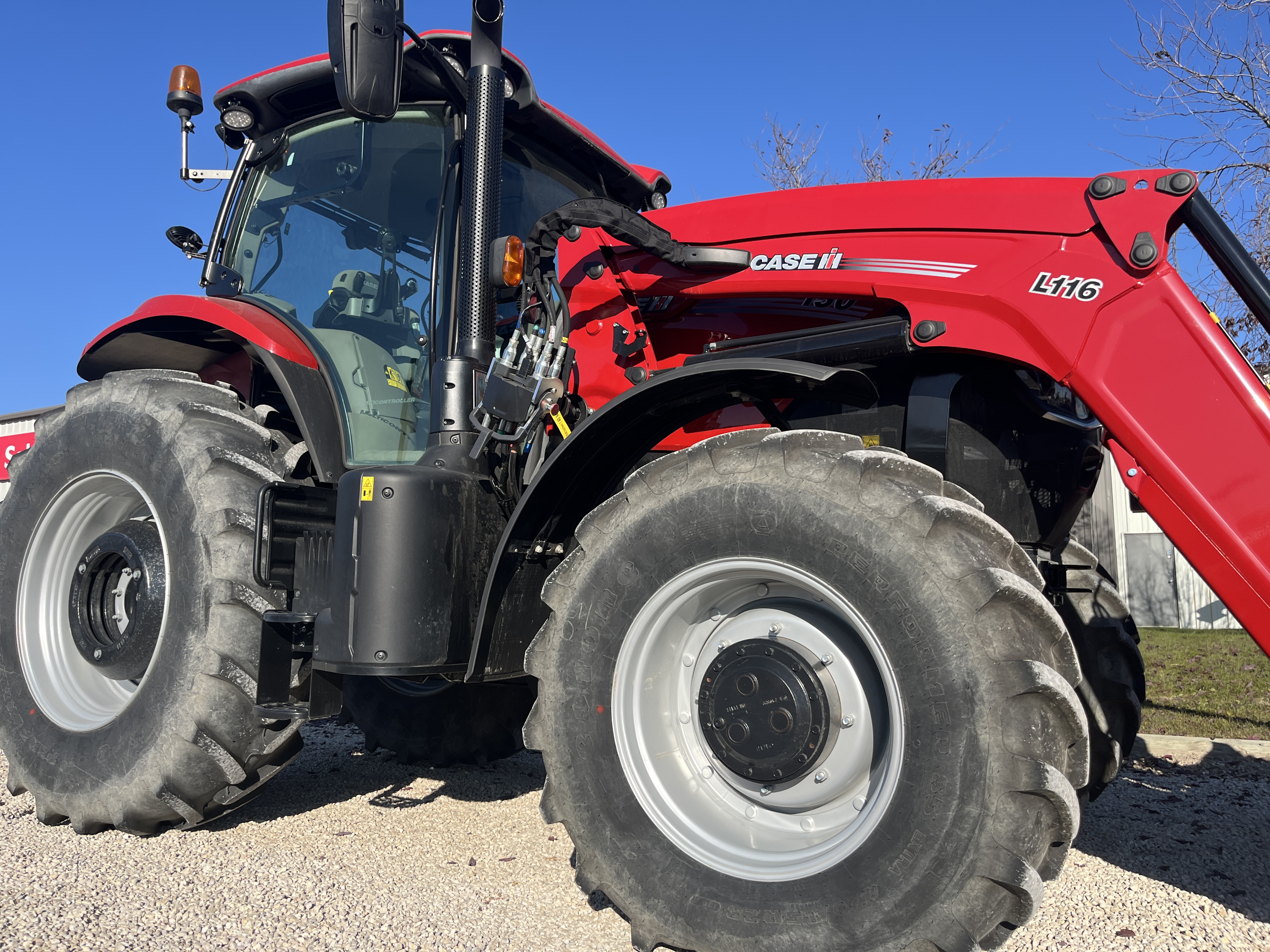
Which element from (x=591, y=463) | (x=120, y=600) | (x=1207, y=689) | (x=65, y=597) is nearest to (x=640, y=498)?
(x=591, y=463)

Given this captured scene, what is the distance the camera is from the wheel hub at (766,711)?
238 centimetres

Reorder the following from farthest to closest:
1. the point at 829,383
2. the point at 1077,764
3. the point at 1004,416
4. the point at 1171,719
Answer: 1. the point at 1171,719
2. the point at 1004,416
3. the point at 829,383
4. the point at 1077,764

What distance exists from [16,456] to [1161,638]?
1242 centimetres

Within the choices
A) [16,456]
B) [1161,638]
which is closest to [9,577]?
[16,456]

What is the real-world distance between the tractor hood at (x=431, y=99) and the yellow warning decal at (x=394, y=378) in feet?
3.52

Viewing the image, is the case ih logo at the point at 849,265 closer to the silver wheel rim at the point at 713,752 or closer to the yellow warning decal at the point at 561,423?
the yellow warning decal at the point at 561,423

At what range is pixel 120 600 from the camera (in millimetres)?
3711

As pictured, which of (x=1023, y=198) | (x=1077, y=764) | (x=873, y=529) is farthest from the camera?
(x=1023, y=198)

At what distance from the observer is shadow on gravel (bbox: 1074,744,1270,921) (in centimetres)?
303

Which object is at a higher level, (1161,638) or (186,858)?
(186,858)

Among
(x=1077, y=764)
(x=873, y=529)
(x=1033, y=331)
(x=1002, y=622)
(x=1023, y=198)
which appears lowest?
(x=1077, y=764)

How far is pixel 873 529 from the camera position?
7.38 ft

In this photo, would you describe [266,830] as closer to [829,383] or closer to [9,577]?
[9,577]

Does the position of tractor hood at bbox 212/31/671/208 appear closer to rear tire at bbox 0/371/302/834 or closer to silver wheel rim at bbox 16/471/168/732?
rear tire at bbox 0/371/302/834
